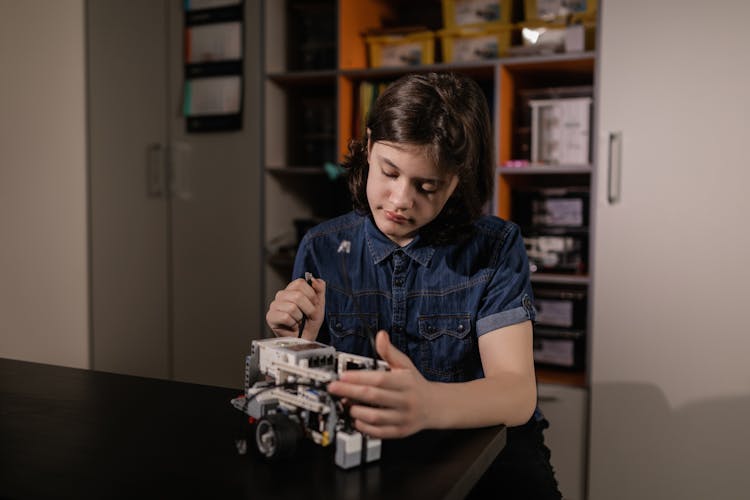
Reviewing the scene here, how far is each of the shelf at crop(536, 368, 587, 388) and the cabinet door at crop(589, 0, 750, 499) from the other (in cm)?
10

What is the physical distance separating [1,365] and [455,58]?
6.05 feet

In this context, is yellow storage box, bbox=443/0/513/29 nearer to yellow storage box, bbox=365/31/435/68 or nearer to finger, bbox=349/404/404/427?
yellow storage box, bbox=365/31/435/68

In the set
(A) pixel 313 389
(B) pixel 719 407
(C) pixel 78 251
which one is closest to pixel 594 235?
(B) pixel 719 407

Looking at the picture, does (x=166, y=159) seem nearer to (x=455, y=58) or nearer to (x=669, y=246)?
(x=455, y=58)

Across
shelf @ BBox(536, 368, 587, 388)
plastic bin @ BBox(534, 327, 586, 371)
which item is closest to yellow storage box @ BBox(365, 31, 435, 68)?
plastic bin @ BBox(534, 327, 586, 371)

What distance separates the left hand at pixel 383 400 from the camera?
30.9 inches

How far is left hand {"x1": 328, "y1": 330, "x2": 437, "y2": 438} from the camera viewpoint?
785mm

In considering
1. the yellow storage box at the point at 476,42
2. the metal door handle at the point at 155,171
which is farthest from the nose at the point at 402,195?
the metal door handle at the point at 155,171

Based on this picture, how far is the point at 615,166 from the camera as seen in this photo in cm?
209

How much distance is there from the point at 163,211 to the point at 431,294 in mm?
1785

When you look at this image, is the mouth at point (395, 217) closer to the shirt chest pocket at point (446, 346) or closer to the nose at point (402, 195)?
the nose at point (402, 195)

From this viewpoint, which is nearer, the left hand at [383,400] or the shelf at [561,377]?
the left hand at [383,400]

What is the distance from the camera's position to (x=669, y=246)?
6.73 feet

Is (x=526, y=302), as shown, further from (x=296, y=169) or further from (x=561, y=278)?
(x=296, y=169)
